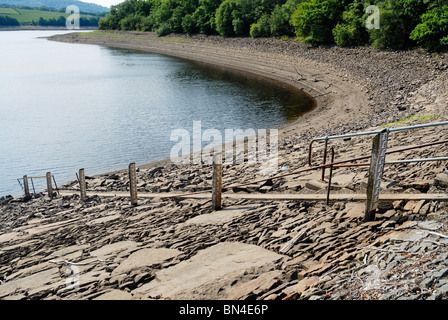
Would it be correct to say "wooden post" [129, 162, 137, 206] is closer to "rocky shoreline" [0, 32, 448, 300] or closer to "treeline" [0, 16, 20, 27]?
"rocky shoreline" [0, 32, 448, 300]

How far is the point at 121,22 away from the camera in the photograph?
4395 inches

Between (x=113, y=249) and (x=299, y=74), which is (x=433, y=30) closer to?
(x=299, y=74)

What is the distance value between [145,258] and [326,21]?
151 feet

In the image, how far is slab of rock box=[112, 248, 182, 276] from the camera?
6863 mm

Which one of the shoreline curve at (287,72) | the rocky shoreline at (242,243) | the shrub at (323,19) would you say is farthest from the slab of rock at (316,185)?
the shrub at (323,19)

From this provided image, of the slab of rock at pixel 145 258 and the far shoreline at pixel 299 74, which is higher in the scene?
the far shoreline at pixel 299 74

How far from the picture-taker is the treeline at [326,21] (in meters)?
34.5

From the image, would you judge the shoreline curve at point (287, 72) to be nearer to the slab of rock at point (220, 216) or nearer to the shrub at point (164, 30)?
the shrub at point (164, 30)

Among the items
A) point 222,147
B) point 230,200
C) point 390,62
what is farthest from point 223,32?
point 230,200

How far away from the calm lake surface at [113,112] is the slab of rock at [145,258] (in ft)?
45.5

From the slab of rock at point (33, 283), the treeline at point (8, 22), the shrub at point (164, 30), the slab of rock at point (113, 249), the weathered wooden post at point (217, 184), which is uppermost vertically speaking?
the treeline at point (8, 22)

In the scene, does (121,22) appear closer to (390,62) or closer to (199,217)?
(390,62)

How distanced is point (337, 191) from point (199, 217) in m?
3.02

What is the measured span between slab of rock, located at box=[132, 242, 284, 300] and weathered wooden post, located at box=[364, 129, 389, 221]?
166 cm
